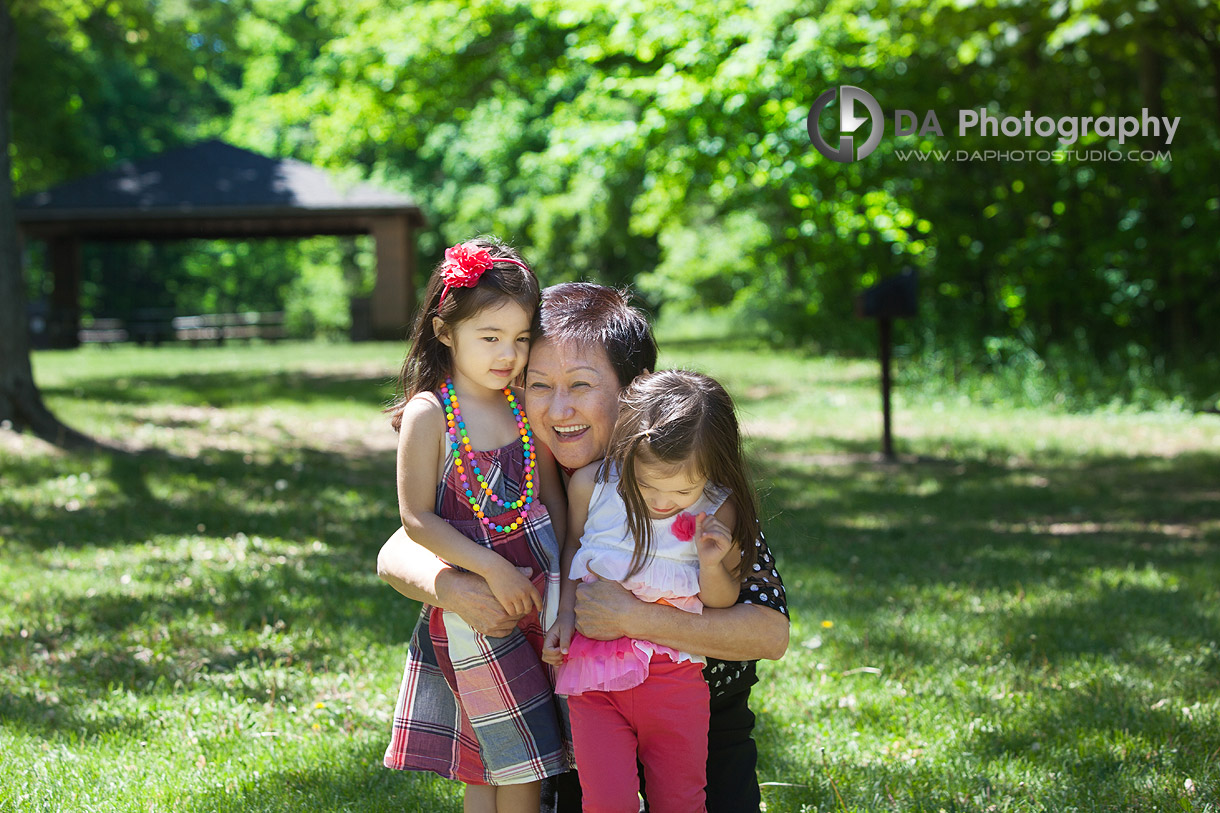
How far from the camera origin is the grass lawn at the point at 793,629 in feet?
10.2

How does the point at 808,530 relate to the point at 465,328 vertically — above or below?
below

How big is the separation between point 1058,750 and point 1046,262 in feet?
36.2

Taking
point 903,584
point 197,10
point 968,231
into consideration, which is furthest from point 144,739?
point 197,10

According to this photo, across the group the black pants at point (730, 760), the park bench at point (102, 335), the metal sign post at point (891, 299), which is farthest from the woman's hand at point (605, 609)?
the park bench at point (102, 335)

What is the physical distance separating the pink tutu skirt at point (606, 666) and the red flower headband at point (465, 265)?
32.4 inches

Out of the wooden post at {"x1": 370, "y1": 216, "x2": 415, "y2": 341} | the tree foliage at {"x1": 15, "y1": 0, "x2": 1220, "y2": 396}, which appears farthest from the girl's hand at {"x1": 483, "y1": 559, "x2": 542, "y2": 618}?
the wooden post at {"x1": 370, "y1": 216, "x2": 415, "y2": 341}

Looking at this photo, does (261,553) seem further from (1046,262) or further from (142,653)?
(1046,262)

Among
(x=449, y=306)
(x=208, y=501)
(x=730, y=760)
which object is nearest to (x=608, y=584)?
(x=730, y=760)

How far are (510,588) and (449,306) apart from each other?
65 cm

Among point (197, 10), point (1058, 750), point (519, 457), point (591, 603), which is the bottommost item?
point (1058, 750)

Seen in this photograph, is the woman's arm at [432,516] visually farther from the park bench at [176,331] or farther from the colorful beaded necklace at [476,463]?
the park bench at [176,331]

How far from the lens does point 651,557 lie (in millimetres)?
2283

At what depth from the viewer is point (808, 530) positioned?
6.49 m

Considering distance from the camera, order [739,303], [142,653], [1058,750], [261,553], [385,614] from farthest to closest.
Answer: [739,303], [261,553], [385,614], [142,653], [1058,750]
